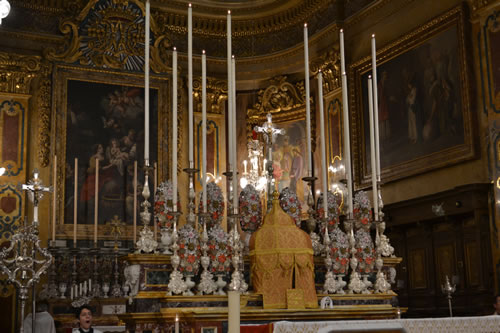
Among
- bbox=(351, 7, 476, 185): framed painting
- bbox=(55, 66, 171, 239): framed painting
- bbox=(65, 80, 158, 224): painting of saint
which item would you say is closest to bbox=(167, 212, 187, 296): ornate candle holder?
bbox=(351, 7, 476, 185): framed painting

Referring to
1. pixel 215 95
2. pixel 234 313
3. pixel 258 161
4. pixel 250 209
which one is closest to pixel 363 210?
pixel 250 209

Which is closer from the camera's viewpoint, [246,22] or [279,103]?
[279,103]

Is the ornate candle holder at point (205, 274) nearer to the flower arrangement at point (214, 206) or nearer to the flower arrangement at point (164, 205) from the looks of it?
the flower arrangement at point (164, 205)

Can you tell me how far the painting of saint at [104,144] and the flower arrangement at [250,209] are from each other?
24.4 ft

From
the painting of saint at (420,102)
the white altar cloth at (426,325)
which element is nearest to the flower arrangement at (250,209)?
the white altar cloth at (426,325)

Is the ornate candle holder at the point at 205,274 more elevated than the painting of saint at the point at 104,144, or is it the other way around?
the painting of saint at the point at 104,144

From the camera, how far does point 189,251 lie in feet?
21.4

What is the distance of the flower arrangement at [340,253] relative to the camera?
24.0ft

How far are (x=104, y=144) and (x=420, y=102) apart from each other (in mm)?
6577

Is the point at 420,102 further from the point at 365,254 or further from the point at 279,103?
the point at 365,254

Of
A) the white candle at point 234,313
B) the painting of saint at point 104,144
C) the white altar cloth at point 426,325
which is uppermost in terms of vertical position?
the painting of saint at point 104,144

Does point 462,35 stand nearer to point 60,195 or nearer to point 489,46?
point 489,46

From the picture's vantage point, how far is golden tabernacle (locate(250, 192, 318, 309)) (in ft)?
22.3

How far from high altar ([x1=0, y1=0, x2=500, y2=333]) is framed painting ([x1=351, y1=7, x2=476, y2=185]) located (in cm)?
4
